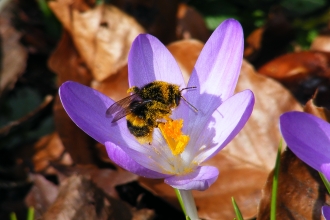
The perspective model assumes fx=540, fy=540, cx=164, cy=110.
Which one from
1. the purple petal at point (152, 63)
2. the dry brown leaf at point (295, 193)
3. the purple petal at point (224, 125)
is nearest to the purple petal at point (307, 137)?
the purple petal at point (224, 125)

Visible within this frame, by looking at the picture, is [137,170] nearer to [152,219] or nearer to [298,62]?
[152,219]

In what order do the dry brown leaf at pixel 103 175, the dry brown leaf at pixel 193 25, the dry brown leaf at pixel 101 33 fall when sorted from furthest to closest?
the dry brown leaf at pixel 193 25
the dry brown leaf at pixel 101 33
the dry brown leaf at pixel 103 175

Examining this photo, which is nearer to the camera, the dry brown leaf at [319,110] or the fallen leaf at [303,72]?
the dry brown leaf at [319,110]

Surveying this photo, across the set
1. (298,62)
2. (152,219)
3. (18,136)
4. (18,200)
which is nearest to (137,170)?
(152,219)

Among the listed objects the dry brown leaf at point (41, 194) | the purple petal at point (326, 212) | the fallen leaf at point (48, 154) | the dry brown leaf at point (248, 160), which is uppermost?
the purple petal at point (326, 212)

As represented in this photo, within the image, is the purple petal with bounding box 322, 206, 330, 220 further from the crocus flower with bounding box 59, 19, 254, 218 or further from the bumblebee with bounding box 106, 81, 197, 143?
the bumblebee with bounding box 106, 81, 197, 143

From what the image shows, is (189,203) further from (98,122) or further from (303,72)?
(303,72)

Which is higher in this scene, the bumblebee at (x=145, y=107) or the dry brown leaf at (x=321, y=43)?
the bumblebee at (x=145, y=107)

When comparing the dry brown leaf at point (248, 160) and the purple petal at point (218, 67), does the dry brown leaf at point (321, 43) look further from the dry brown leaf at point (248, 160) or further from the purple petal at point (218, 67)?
the purple petal at point (218, 67)
